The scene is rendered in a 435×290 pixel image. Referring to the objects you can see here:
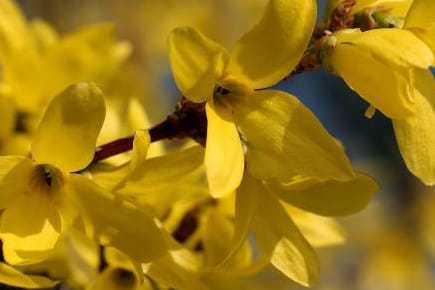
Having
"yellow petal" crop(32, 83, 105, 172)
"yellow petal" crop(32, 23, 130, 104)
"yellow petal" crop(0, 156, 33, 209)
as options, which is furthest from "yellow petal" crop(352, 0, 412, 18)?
"yellow petal" crop(32, 23, 130, 104)

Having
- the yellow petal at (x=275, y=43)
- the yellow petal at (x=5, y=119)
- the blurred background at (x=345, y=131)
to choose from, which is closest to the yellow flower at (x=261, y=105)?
the yellow petal at (x=275, y=43)

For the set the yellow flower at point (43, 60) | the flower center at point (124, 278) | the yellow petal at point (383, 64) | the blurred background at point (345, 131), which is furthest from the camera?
the blurred background at point (345, 131)

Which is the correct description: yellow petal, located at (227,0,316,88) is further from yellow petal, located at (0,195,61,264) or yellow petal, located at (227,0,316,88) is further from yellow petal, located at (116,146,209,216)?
yellow petal, located at (0,195,61,264)

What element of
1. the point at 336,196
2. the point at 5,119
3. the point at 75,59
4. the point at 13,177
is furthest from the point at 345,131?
the point at 13,177

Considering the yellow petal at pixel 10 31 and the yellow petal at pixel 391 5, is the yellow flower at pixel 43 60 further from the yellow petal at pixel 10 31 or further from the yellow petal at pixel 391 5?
the yellow petal at pixel 391 5

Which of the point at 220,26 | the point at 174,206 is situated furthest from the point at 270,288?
the point at 220,26

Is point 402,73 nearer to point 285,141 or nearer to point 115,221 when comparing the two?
point 285,141

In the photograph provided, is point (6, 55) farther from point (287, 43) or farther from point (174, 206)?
point (287, 43)
